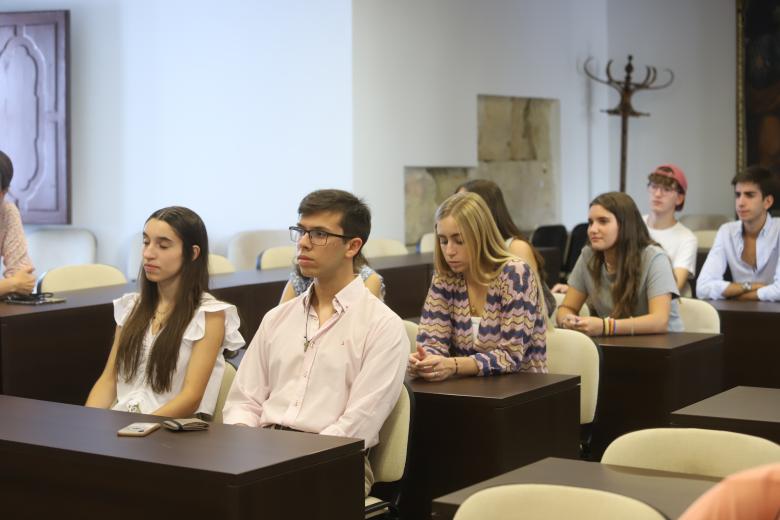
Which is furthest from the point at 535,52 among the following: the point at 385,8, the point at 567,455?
the point at 567,455

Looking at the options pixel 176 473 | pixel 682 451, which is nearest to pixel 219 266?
pixel 176 473

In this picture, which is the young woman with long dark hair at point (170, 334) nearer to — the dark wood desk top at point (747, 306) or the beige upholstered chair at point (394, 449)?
the beige upholstered chair at point (394, 449)

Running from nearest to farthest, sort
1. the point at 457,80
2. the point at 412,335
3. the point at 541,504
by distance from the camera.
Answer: the point at 541,504 → the point at 412,335 → the point at 457,80

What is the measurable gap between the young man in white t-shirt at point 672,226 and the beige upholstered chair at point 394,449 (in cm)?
324

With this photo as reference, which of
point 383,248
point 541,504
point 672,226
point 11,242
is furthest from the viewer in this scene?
point 383,248

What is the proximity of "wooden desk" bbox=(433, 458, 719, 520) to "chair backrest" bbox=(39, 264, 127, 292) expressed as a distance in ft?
11.6

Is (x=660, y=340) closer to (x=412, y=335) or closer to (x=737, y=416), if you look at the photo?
(x=412, y=335)

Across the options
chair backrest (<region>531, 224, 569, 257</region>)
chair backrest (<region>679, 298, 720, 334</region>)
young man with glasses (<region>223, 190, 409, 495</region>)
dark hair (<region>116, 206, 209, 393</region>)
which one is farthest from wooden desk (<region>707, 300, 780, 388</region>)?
chair backrest (<region>531, 224, 569, 257</region>)

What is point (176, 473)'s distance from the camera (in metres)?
2.56

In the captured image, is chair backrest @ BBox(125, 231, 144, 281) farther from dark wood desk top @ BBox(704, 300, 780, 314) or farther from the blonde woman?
the blonde woman

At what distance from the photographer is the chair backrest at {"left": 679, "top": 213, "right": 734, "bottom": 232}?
10797mm

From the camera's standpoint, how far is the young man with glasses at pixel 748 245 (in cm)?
634

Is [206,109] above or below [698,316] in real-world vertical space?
above

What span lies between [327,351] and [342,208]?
0.43 meters
